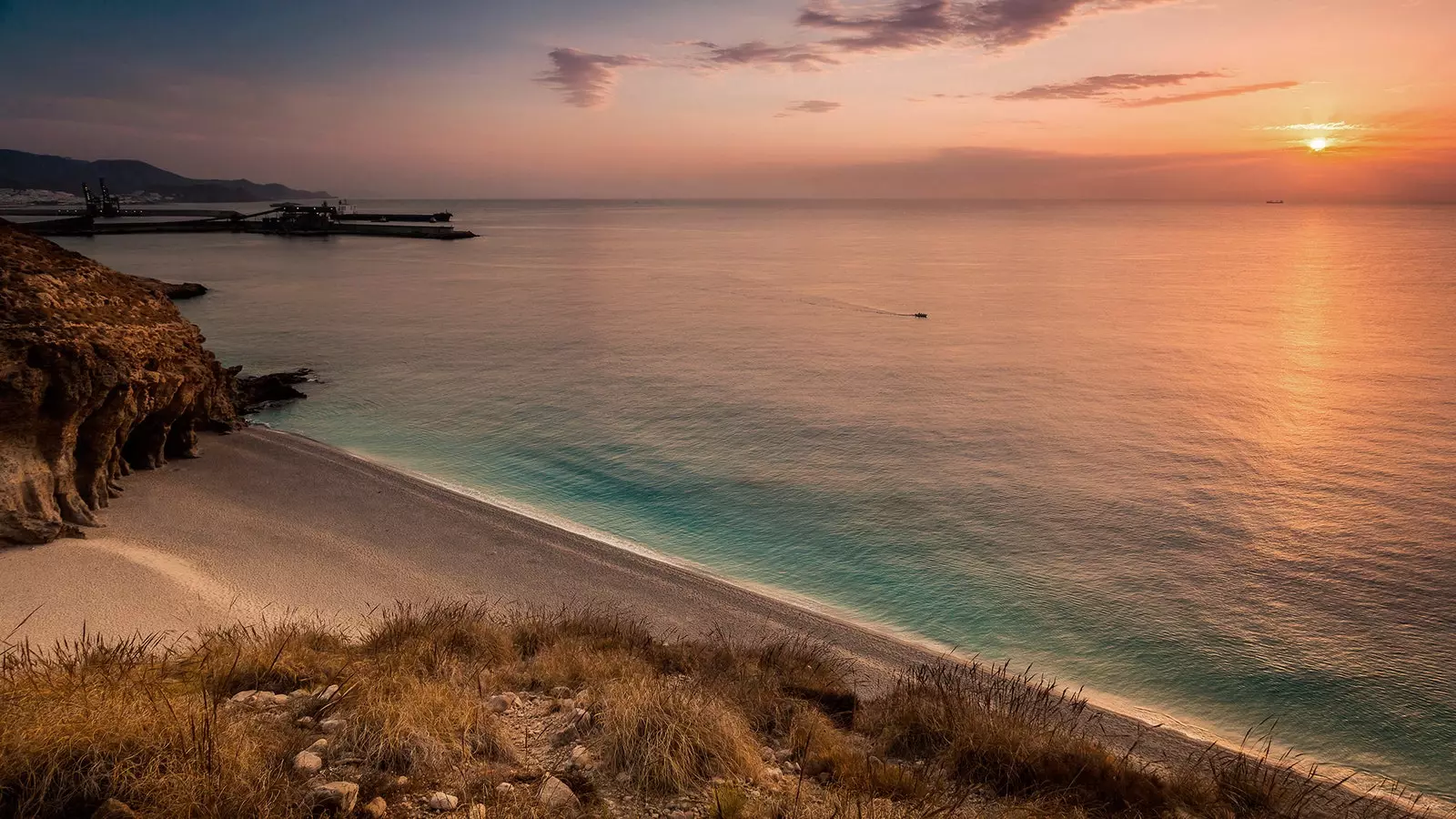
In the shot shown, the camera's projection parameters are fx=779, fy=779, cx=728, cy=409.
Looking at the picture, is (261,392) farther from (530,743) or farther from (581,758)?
(581,758)

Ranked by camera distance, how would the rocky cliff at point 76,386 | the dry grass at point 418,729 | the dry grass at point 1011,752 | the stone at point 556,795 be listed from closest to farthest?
1. the stone at point 556,795
2. the dry grass at point 418,729
3. the dry grass at point 1011,752
4. the rocky cliff at point 76,386

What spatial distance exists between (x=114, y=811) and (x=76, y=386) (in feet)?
31.4

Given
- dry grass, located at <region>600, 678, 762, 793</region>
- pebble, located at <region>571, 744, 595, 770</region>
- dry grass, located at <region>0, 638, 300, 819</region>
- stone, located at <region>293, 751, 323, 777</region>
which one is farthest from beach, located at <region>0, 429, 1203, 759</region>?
stone, located at <region>293, 751, 323, 777</region>

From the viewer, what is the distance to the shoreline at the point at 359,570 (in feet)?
30.2

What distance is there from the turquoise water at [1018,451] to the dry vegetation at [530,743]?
310cm

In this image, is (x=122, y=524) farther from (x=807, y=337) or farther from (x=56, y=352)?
(x=807, y=337)

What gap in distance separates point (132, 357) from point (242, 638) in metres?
7.77

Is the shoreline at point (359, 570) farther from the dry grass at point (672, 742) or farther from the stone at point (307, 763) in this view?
the stone at point (307, 763)

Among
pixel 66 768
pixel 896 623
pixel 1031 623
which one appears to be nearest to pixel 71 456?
pixel 66 768

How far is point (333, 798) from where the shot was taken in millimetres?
4715

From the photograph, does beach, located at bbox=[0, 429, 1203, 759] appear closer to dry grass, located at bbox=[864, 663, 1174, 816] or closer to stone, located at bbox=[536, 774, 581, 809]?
dry grass, located at bbox=[864, 663, 1174, 816]

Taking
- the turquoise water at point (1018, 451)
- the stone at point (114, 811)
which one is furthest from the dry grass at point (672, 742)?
the turquoise water at point (1018, 451)

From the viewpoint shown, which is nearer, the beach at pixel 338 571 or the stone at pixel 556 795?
the stone at pixel 556 795

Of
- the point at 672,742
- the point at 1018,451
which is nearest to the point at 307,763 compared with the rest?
the point at 672,742
